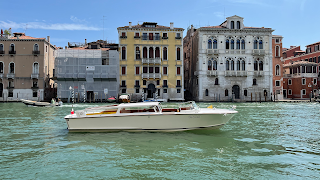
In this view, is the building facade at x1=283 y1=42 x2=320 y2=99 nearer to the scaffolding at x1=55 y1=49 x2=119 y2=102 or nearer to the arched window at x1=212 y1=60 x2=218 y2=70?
the arched window at x1=212 y1=60 x2=218 y2=70

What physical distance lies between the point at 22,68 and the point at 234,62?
31.4 metres

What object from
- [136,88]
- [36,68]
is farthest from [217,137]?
[36,68]

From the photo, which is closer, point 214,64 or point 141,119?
point 141,119

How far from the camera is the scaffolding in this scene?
37.2 m

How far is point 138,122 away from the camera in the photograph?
31.3ft

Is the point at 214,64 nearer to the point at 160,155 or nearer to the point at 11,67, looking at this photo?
the point at 11,67

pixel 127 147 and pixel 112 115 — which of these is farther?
pixel 112 115

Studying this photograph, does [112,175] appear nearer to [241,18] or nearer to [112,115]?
[112,115]

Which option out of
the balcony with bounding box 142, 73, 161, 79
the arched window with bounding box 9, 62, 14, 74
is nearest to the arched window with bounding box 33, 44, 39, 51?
the arched window with bounding box 9, 62, 14, 74

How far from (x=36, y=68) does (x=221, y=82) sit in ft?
90.4

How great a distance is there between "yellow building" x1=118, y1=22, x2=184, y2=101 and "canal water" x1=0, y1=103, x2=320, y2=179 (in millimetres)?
28114

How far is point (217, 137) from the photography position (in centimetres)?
908

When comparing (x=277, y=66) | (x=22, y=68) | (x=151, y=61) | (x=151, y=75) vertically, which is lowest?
(x=151, y=75)

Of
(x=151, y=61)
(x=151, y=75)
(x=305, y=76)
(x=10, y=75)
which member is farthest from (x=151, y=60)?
(x=305, y=76)
